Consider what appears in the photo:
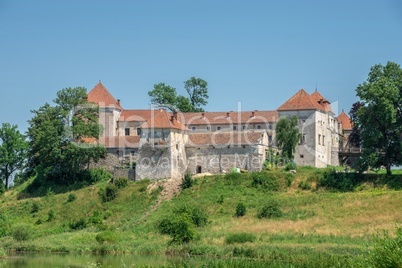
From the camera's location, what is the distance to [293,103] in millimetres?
72875

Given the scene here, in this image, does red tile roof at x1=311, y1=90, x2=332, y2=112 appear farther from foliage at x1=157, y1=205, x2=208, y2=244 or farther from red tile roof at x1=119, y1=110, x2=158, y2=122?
foliage at x1=157, y1=205, x2=208, y2=244

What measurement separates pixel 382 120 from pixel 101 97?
1148 inches

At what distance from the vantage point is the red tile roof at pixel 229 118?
77.0 metres

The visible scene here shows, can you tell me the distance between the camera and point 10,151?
76.5 metres

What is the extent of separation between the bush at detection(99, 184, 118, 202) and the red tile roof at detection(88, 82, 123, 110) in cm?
1249

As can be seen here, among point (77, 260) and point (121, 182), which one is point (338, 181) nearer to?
point (121, 182)

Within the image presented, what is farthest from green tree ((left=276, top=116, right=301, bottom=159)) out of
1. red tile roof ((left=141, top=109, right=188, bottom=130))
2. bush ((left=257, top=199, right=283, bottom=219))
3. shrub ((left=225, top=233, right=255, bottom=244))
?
shrub ((left=225, top=233, right=255, bottom=244))

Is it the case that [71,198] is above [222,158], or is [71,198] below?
below

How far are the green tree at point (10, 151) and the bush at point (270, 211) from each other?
31754 millimetres

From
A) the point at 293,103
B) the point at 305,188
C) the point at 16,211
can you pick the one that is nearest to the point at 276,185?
the point at 305,188

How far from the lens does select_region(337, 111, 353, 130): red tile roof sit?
87062 millimetres

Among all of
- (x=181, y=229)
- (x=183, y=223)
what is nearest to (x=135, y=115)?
(x=183, y=223)

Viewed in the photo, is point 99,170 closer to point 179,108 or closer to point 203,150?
point 203,150

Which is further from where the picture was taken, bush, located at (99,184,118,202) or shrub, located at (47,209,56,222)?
bush, located at (99,184,118,202)
